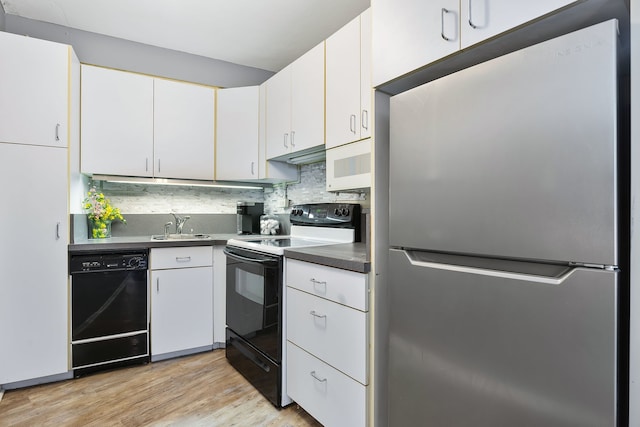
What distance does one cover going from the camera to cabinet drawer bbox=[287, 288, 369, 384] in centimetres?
145

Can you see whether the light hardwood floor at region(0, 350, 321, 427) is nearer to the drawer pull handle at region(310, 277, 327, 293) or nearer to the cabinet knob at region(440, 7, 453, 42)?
the drawer pull handle at region(310, 277, 327, 293)

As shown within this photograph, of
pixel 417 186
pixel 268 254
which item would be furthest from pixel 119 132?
pixel 417 186

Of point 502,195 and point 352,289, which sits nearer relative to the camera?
point 502,195

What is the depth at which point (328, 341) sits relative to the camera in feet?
5.32

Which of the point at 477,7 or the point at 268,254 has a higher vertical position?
the point at 477,7

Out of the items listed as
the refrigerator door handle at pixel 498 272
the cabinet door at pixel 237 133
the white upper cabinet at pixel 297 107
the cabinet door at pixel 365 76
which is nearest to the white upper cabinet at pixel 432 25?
the cabinet door at pixel 365 76

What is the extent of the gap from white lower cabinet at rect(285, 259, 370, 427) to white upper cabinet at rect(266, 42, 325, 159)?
0.99 meters

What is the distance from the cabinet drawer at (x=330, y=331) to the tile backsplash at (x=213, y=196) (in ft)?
3.33

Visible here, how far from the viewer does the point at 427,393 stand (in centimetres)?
115

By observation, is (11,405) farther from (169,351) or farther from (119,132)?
(119,132)

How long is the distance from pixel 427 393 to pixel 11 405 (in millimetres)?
2387

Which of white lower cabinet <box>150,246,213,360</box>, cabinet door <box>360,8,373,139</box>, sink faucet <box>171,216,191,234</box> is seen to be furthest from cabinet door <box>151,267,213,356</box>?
cabinet door <box>360,8,373,139</box>

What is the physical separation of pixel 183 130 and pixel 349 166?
5.50 ft

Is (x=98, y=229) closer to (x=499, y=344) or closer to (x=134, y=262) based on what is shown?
(x=134, y=262)
